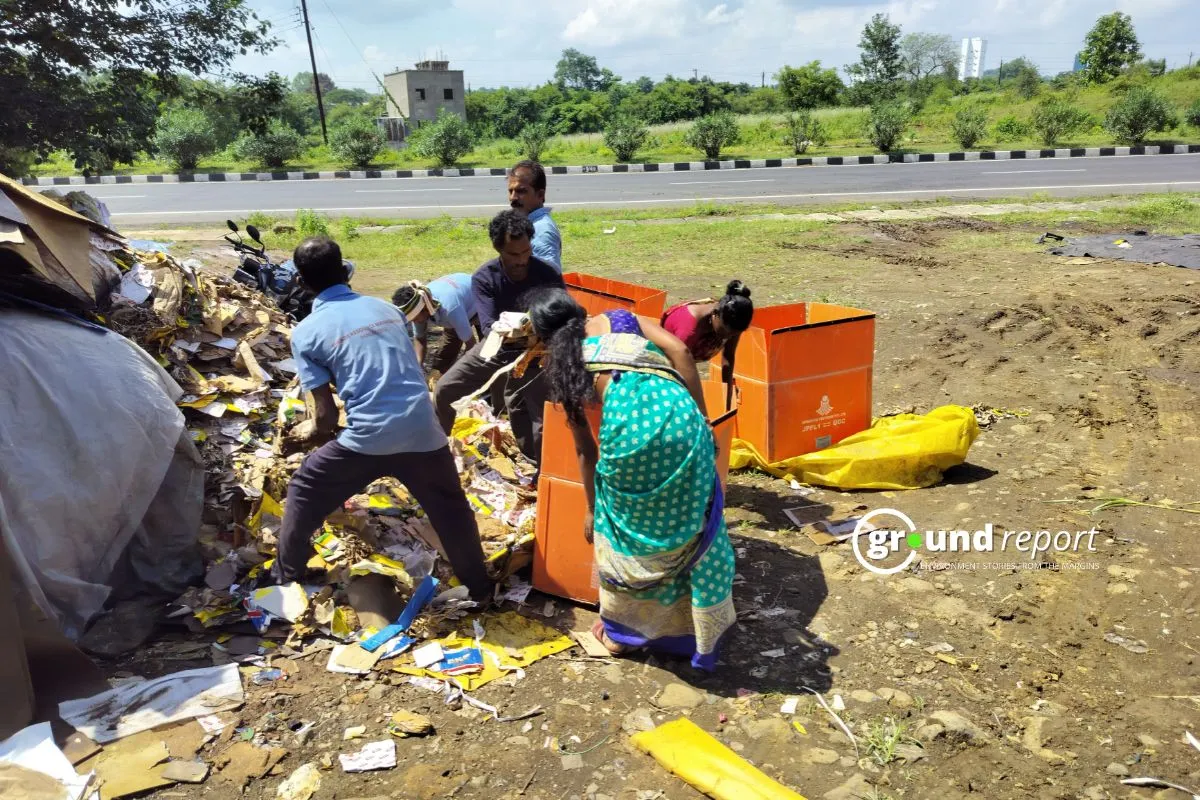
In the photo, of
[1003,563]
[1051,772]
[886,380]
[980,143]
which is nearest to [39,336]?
[1051,772]

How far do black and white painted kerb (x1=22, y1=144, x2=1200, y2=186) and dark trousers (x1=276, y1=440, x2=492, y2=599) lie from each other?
Answer: 18.6 meters

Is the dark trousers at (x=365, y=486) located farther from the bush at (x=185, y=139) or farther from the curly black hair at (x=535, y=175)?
the bush at (x=185, y=139)

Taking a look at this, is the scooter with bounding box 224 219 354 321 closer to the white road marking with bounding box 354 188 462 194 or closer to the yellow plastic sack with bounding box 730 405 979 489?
the yellow plastic sack with bounding box 730 405 979 489

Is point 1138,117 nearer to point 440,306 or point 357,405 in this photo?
point 440,306

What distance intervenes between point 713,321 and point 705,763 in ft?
5.93

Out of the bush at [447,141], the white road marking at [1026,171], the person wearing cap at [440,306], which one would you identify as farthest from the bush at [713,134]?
the person wearing cap at [440,306]

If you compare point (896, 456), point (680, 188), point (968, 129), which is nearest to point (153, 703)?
point (896, 456)

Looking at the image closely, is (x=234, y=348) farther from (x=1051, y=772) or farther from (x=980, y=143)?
(x=980, y=143)

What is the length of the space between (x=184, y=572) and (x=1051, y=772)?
3.35 m

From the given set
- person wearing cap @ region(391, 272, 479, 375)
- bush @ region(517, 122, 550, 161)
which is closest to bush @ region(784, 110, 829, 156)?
bush @ region(517, 122, 550, 161)

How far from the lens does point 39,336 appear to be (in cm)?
343

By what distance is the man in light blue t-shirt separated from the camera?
4805mm

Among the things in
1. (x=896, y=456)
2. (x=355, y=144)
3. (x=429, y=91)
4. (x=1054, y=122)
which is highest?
(x=429, y=91)

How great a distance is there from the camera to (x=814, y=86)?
112ft
